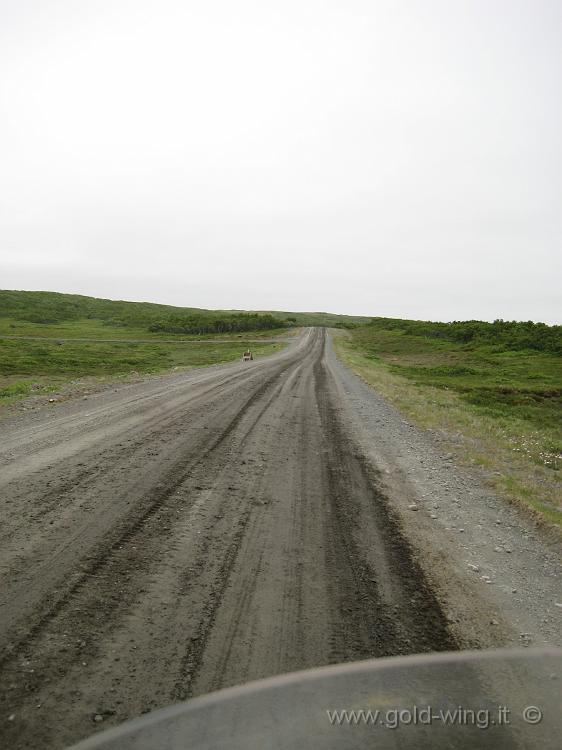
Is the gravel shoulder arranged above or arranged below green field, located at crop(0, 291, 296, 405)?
below

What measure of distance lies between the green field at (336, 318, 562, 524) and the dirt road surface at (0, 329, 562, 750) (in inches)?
61.3

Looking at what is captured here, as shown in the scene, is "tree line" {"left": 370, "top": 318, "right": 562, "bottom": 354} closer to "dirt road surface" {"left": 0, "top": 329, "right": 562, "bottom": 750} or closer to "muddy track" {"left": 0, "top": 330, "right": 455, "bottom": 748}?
"dirt road surface" {"left": 0, "top": 329, "right": 562, "bottom": 750}

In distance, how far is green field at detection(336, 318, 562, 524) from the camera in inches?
345

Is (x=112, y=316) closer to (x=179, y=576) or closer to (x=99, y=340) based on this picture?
(x=99, y=340)

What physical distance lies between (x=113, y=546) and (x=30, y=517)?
4.37 ft

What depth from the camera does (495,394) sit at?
2353 cm

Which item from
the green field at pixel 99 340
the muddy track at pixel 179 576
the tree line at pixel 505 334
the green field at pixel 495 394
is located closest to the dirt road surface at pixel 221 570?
the muddy track at pixel 179 576

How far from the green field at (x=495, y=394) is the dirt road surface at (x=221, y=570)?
156 cm

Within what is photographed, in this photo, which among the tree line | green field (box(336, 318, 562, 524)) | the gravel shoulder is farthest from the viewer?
the tree line

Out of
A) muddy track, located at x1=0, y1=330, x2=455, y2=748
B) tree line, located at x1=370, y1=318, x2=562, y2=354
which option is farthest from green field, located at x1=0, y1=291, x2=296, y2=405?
tree line, located at x1=370, y1=318, x2=562, y2=354

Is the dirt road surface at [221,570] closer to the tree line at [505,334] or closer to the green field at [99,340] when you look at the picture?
the green field at [99,340]

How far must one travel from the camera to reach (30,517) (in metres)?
→ 5.08

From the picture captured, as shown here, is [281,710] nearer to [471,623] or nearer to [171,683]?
[171,683]

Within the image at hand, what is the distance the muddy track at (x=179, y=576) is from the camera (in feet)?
9.41
